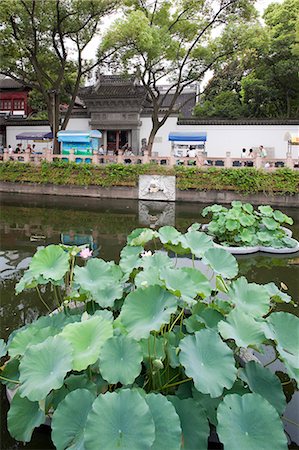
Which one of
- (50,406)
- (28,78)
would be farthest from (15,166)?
(50,406)

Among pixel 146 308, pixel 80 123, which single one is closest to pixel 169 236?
pixel 146 308

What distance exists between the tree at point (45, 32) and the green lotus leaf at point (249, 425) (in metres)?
15.3

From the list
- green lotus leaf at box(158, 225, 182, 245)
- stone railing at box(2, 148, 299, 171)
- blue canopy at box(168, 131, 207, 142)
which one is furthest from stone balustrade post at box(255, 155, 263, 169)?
green lotus leaf at box(158, 225, 182, 245)

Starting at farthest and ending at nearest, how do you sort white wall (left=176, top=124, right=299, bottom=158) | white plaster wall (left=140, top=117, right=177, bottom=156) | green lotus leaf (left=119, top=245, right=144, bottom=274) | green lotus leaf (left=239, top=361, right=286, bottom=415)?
1. white plaster wall (left=140, top=117, right=177, bottom=156)
2. white wall (left=176, top=124, right=299, bottom=158)
3. green lotus leaf (left=119, top=245, right=144, bottom=274)
4. green lotus leaf (left=239, top=361, right=286, bottom=415)

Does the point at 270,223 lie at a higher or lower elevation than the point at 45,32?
lower

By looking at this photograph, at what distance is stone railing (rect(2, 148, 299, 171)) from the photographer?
13868mm

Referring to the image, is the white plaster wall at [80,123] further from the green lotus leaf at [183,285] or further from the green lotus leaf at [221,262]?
the green lotus leaf at [183,285]

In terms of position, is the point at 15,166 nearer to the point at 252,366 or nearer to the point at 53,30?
the point at 53,30

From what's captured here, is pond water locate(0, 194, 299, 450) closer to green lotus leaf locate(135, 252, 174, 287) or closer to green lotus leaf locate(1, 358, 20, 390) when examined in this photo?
green lotus leaf locate(1, 358, 20, 390)

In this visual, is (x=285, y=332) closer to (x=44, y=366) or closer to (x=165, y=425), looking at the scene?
(x=165, y=425)

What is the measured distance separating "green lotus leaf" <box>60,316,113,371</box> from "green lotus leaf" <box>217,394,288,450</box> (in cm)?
68

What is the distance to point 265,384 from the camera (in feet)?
7.27

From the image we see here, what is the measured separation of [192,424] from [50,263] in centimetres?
160

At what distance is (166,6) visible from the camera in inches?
608
